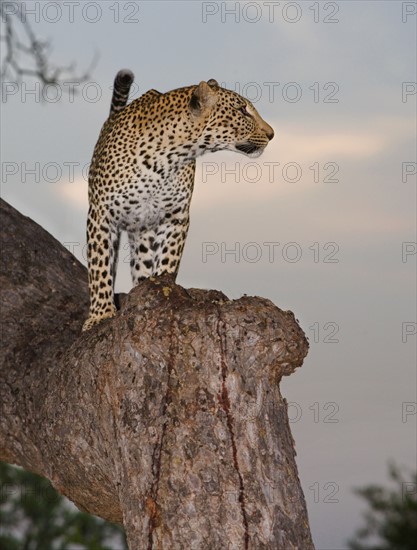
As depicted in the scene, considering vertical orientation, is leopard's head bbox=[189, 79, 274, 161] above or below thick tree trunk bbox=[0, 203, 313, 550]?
above

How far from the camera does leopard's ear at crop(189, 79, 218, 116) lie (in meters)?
6.57

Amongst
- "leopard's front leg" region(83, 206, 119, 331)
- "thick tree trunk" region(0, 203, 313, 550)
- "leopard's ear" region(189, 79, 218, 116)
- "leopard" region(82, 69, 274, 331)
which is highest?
"leopard's ear" region(189, 79, 218, 116)

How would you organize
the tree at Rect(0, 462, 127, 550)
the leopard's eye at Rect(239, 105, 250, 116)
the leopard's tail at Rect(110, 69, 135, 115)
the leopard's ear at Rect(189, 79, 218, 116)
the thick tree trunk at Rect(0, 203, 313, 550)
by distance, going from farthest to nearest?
1. the tree at Rect(0, 462, 127, 550)
2. the leopard's tail at Rect(110, 69, 135, 115)
3. the leopard's eye at Rect(239, 105, 250, 116)
4. the leopard's ear at Rect(189, 79, 218, 116)
5. the thick tree trunk at Rect(0, 203, 313, 550)

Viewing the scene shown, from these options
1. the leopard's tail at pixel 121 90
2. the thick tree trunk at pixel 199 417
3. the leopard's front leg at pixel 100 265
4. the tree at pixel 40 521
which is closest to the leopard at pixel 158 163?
the leopard's front leg at pixel 100 265

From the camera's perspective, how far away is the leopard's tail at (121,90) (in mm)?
7438

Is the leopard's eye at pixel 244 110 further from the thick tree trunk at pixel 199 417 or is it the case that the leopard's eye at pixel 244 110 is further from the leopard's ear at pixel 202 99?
the thick tree trunk at pixel 199 417

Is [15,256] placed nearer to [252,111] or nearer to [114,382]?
[252,111]

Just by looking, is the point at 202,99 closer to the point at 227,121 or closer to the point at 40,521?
the point at 227,121

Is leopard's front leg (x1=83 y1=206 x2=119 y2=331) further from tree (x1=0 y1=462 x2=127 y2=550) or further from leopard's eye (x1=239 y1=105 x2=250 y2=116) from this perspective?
tree (x1=0 y1=462 x2=127 y2=550)

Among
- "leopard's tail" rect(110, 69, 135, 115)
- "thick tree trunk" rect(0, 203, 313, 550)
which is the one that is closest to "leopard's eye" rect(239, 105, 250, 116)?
"leopard's tail" rect(110, 69, 135, 115)

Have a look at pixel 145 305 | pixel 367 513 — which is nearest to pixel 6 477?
pixel 367 513

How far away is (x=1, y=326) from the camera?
278 inches

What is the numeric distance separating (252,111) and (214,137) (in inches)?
14.8

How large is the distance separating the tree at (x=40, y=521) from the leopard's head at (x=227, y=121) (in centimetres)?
970
